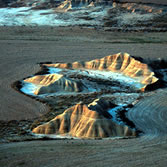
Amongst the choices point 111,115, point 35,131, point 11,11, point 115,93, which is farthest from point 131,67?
point 11,11

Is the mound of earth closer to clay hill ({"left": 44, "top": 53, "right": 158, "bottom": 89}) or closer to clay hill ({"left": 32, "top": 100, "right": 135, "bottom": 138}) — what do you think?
clay hill ({"left": 44, "top": 53, "right": 158, "bottom": 89})

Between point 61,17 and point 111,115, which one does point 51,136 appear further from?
point 61,17

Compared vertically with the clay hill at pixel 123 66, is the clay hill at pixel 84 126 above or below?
above

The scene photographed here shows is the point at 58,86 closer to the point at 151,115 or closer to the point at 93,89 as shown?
the point at 93,89

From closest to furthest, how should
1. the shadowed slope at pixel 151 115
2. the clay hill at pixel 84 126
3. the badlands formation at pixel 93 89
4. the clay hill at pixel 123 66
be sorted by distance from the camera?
1. the clay hill at pixel 84 126
2. the badlands formation at pixel 93 89
3. the shadowed slope at pixel 151 115
4. the clay hill at pixel 123 66

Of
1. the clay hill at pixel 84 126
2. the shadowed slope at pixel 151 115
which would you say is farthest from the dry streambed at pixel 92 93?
the shadowed slope at pixel 151 115

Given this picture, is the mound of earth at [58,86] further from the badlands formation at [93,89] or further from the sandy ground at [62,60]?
the sandy ground at [62,60]

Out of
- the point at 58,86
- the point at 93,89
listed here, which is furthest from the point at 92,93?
the point at 58,86
